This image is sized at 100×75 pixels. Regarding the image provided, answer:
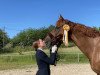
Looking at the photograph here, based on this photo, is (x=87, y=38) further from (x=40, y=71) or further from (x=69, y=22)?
(x=40, y=71)

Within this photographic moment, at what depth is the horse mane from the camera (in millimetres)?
6688

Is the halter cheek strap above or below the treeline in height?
below

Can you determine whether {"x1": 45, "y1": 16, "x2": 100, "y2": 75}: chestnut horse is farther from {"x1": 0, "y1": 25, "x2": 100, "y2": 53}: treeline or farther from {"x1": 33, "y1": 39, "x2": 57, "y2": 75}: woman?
{"x1": 0, "y1": 25, "x2": 100, "y2": 53}: treeline

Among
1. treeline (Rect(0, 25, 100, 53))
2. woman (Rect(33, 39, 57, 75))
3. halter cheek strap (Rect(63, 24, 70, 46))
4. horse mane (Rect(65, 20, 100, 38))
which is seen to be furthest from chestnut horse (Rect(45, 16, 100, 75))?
treeline (Rect(0, 25, 100, 53))

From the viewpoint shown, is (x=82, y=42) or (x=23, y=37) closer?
(x=82, y=42)

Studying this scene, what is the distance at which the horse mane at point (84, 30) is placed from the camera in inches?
263

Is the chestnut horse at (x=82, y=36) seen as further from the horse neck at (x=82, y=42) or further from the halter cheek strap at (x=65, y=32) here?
the halter cheek strap at (x=65, y=32)

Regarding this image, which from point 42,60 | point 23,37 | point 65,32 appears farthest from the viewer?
point 23,37

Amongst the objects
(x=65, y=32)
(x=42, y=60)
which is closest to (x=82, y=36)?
(x=65, y=32)

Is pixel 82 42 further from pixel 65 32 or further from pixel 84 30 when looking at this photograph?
pixel 65 32

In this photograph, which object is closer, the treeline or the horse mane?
the horse mane

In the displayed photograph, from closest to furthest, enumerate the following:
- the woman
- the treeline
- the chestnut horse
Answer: the chestnut horse
the woman
the treeline

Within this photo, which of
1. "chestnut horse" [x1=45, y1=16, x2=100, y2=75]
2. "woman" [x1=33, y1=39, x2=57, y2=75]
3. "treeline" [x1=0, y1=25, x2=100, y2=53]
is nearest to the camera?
"chestnut horse" [x1=45, y1=16, x2=100, y2=75]

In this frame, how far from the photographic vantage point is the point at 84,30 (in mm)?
6793
